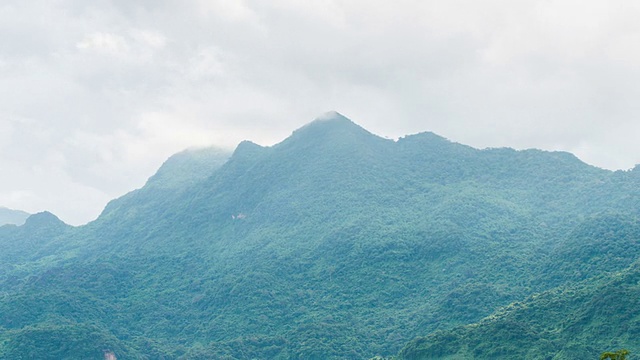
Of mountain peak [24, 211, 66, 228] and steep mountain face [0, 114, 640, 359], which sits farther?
mountain peak [24, 211, 66, 228]

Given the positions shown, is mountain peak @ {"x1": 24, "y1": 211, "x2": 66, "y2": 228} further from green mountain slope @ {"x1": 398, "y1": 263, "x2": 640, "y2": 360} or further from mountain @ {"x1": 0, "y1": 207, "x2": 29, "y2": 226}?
green mountain slope @ {"x1": 398, "y1": 263, "x2": 640, "y2": 360}

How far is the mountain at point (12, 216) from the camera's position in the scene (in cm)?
18038

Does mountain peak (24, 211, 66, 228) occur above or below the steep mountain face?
above

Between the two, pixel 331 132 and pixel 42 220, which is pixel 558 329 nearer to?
pixel 331 132

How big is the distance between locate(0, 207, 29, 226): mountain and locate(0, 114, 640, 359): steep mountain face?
53735mm

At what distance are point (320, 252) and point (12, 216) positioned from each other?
396 ft

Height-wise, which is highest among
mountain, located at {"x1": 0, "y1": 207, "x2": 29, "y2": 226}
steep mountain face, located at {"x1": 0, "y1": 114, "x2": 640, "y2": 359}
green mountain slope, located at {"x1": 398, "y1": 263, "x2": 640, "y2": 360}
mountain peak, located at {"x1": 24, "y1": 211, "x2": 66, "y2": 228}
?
mountain, located at {"x1": 0, "y1": 207, "x2": 29, "y2": 226}

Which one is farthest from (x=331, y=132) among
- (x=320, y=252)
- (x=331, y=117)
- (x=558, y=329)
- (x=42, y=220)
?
(x=558, y=329)

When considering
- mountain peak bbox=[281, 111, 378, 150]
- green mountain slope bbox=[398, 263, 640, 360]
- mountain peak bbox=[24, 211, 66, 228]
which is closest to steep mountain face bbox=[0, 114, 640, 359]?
mountain peak bbox=[281, 111, 378, 150]

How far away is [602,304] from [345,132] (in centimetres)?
7877

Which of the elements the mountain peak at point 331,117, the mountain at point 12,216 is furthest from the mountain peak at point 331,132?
the mountain at point 12,216

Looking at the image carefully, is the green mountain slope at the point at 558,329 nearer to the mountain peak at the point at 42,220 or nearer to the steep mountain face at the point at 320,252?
the steep mountain face at the point at 320,252

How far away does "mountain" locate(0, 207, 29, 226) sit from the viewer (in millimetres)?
180375

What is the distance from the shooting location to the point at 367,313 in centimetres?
7850
